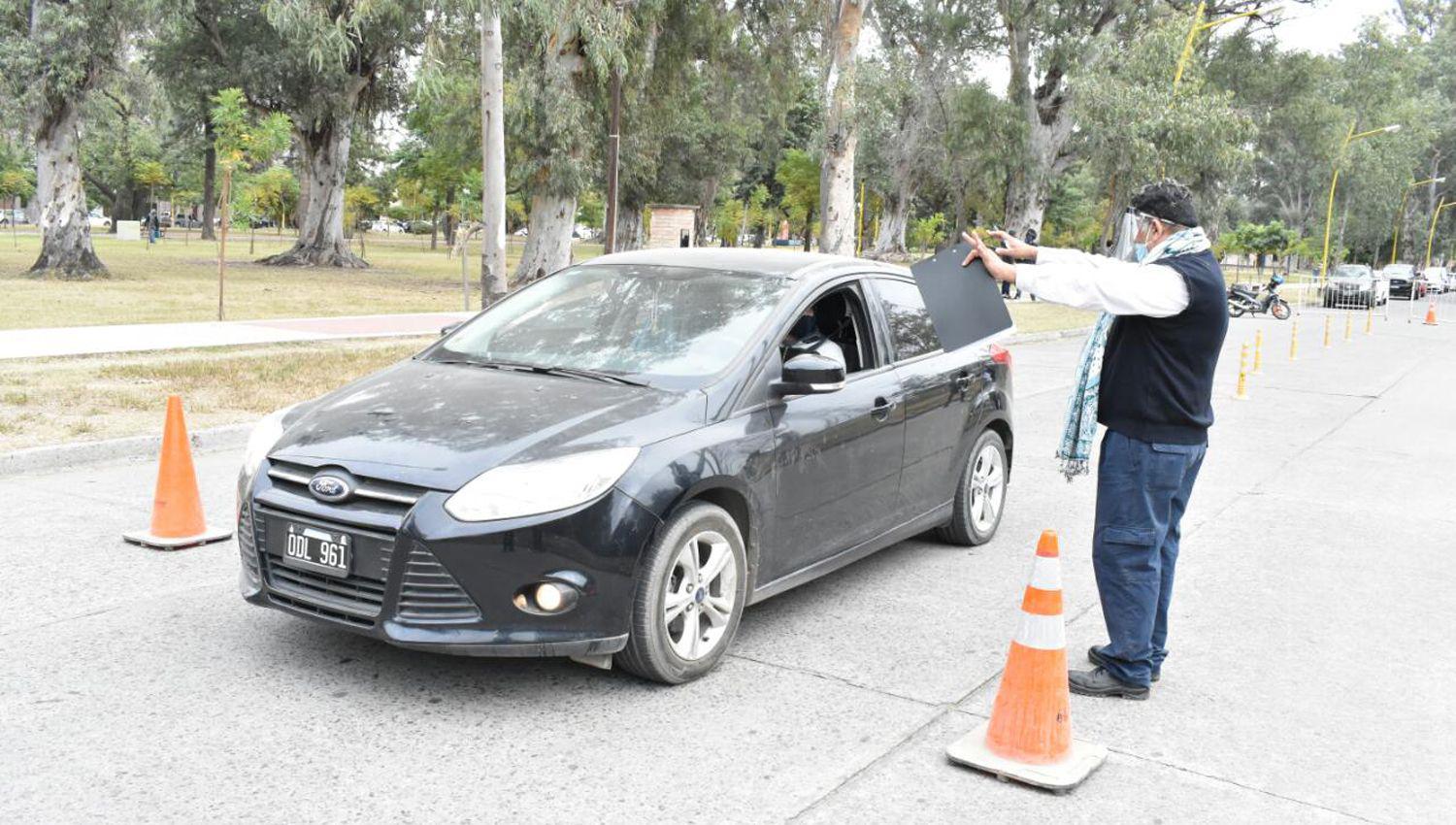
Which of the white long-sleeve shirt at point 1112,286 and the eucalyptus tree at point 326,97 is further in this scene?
the eucalyptus tree at point 326,97

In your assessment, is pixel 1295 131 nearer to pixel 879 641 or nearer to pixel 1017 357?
pixel 1017 357

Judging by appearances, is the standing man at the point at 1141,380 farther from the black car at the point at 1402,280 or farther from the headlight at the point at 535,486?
the black car at the point at 1402,280

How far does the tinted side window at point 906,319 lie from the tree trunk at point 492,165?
1124 centimetres

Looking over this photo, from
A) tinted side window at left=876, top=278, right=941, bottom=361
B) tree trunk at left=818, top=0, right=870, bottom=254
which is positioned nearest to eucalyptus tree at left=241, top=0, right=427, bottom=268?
tree trunk at left=818, top=0, right=870, bottom=254

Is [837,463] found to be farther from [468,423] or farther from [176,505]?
[176,505]

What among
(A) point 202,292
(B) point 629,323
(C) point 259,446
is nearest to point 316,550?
(C) point 259,446

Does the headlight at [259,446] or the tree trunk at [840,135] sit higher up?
the tree trunk at [840,135]

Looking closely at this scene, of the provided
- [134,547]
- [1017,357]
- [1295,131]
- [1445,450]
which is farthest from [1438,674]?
[1295,131]

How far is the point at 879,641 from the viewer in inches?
206

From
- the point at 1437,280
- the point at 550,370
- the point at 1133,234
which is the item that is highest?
the point at 1437,280

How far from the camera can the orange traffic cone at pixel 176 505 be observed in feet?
20.7

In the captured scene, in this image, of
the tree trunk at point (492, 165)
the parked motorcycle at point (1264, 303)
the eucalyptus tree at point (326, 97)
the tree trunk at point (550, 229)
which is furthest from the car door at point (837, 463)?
the parked motorcycle at point (1264, 303)

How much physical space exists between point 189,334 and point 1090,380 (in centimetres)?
1457

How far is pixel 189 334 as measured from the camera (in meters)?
16.5
